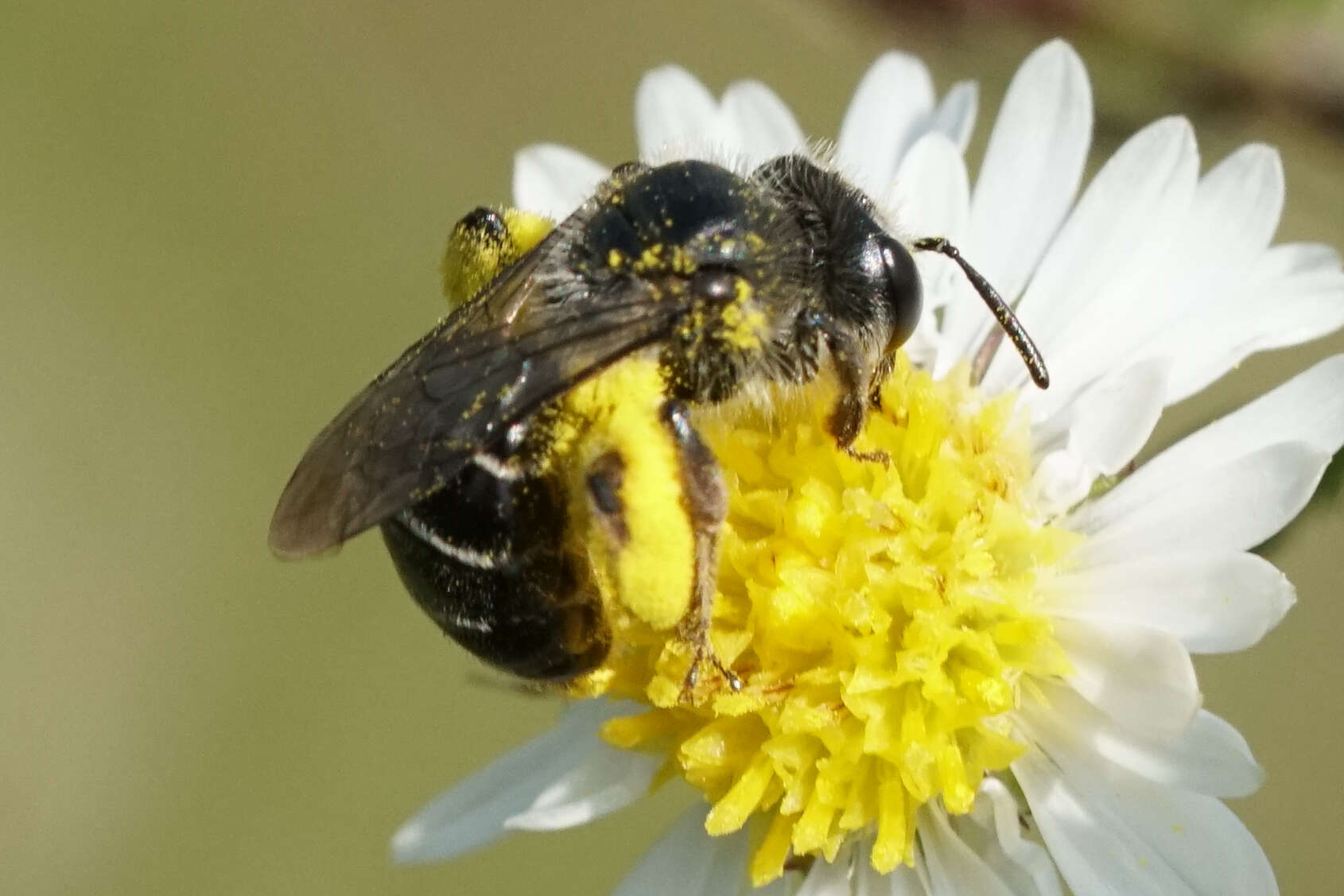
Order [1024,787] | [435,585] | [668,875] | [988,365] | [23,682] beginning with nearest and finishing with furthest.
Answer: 1. [435,585]
2. [1024,787]
3. [668,875]
4. [988,365]
5. [23,682]

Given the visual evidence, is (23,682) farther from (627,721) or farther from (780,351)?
(780,351)

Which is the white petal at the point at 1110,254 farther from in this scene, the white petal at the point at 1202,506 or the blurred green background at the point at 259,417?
the blurred green background at the point at 259,417

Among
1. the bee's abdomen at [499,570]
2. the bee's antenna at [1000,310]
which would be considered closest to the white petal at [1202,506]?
the bee's antenna at [1000,310]

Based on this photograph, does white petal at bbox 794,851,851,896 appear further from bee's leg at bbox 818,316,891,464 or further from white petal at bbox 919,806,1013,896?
bee's leg at bbox 818,316,891,464

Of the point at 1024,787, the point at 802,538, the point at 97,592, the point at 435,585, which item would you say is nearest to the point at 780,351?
the point at 802,538

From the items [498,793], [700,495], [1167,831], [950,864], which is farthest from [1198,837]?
[498,793]
